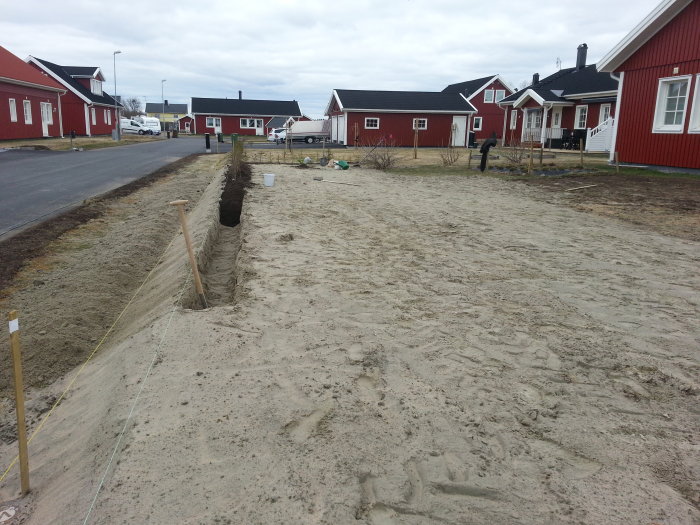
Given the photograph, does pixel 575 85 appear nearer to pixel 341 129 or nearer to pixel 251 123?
pixel 341 129

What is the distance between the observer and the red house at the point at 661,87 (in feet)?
49.0

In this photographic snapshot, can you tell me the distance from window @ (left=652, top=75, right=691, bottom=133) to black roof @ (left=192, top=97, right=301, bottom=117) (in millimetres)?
56770

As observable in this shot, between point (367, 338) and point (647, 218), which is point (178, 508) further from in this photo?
point (647, 218)

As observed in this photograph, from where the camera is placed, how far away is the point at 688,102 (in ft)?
49.3

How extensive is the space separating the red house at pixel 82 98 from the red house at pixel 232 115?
16.8 m

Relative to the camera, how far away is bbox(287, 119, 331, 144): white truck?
4309 cm

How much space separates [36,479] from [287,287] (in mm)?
2786

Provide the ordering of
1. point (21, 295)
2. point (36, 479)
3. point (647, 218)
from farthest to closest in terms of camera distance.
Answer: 1. point (647, 218)
2. point (21, 295)
3. point (36, 479)

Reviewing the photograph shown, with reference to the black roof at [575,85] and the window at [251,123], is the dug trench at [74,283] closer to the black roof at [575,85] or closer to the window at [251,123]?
the black roof at [575,85]

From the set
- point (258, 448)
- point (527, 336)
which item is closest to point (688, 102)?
point (527, 336)

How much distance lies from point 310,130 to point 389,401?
4188 centimetres

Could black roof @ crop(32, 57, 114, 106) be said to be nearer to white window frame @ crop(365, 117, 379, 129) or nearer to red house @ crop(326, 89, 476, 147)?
red house @ crop(326, 89, 476, 147)

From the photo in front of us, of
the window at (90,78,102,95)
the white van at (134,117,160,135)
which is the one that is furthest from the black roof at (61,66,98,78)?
the white van at (134,117,160,135)

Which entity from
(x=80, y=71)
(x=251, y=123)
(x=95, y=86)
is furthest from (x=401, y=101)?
(x=251, y=123)
